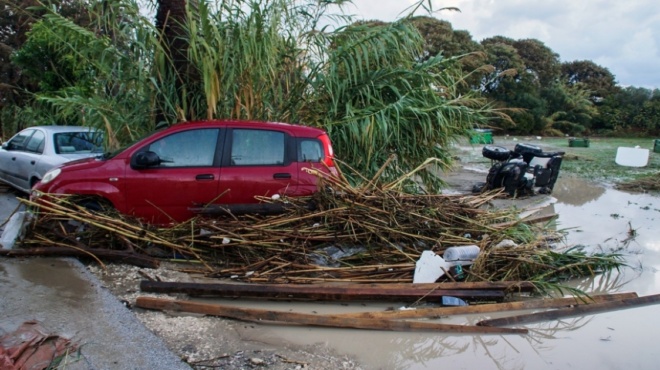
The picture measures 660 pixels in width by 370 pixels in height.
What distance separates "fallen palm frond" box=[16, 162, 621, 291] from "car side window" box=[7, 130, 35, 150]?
4.39m

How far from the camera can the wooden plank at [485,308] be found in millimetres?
4770

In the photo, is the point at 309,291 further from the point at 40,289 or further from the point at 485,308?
the point at 40,289

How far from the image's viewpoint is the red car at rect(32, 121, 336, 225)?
6250 mm

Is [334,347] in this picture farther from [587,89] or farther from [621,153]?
[587,89]

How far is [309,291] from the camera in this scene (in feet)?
16.6

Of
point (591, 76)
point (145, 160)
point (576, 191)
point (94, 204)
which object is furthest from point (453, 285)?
point (591, 76)

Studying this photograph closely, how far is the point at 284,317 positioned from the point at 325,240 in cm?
166

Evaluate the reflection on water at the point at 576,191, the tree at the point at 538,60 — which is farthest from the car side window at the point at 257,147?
the tree at the point at 538,60

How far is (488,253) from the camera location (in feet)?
19.1

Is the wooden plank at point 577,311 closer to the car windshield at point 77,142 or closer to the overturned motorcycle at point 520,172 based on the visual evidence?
the overturned motorcycle at point 520,172

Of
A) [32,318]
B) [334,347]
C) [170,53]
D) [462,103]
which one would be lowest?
[334,347]

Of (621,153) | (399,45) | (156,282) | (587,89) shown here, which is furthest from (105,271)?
(587,89)

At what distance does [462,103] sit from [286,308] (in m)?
5.93

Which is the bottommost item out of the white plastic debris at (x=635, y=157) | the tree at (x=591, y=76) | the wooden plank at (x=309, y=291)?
the wooden plank at (x=309, y=291)
